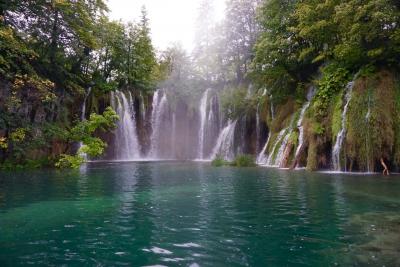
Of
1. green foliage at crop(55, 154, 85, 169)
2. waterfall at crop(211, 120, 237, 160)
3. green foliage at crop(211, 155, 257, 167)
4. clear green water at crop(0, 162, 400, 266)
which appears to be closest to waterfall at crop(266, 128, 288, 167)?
green foliage at crop(211, 155, 257, 167)

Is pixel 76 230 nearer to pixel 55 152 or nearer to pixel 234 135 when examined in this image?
pixel 55 152

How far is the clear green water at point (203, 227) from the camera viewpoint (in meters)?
4.91

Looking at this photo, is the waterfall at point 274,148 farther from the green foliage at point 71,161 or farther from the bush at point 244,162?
the green foliage at point 71,161

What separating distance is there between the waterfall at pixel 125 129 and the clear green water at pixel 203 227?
2474cm

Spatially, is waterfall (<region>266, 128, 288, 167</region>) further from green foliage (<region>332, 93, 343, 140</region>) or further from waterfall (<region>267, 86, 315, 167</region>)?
green foliage (<region>332, 93, 343, 140</region>)

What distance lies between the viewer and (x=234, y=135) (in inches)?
1266

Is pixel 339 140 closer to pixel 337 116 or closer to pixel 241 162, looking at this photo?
pixel 337 116

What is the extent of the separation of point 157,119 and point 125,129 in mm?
4780

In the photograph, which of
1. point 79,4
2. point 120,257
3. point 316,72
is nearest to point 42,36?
point 79,4

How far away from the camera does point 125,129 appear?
36.5 meters

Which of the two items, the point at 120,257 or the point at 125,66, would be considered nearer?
the point at 120,257

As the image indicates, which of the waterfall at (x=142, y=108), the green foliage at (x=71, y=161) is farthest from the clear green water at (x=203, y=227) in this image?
the waterfall at (x=142, y=108)

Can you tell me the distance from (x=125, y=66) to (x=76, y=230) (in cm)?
3530

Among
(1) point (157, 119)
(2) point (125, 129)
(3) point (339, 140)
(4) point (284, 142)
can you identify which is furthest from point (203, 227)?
(1) point (157, 119)
